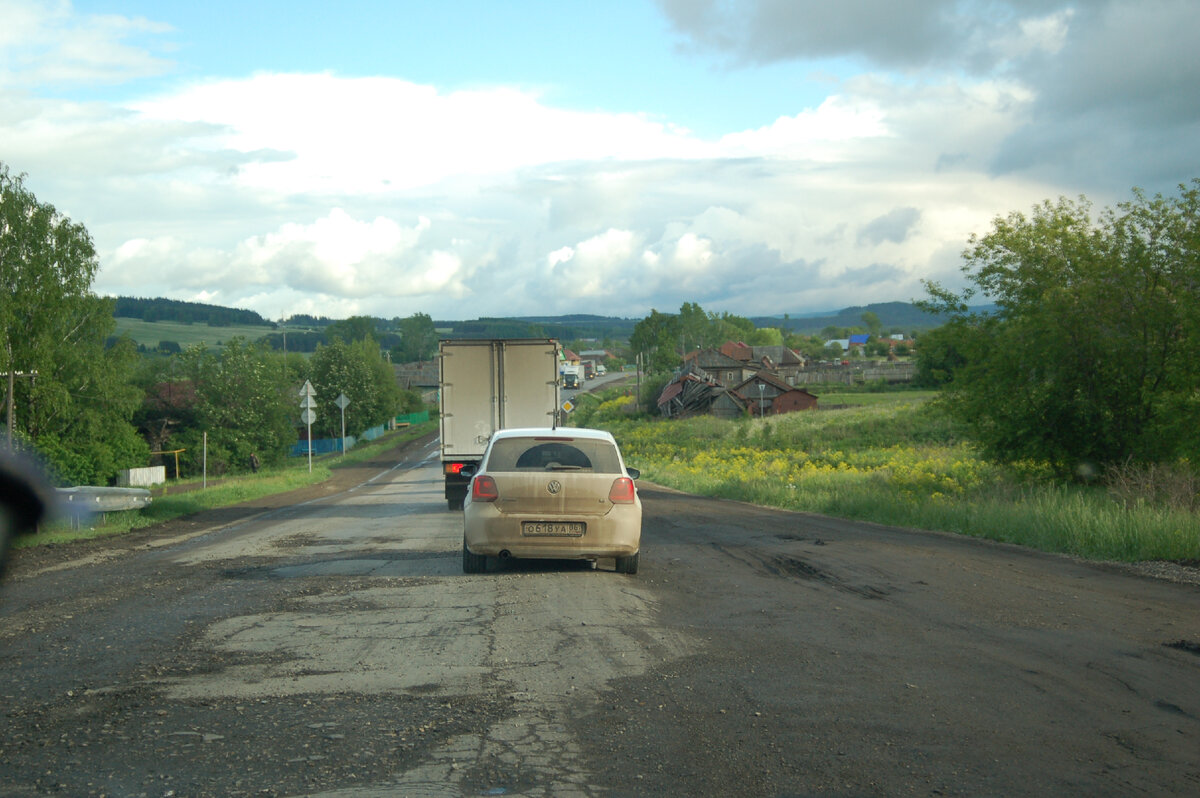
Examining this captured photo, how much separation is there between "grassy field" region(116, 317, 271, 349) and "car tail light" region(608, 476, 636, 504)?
129 metres

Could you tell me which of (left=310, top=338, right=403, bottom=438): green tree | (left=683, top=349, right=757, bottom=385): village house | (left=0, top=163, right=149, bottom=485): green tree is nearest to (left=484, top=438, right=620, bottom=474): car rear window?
(left=0, top=163, right=149, bottom=485): green tree

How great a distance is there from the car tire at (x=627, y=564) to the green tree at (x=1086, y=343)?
11.5 meters

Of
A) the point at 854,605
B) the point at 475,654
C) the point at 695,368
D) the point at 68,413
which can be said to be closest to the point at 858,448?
the point at 68,413

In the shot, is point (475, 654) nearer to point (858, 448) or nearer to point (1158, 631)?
point (1158, 631)

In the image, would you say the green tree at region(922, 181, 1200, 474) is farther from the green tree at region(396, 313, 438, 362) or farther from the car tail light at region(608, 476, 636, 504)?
the green tree at region(396, 313, 438, 362)

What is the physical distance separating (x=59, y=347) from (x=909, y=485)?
34151 millimetres

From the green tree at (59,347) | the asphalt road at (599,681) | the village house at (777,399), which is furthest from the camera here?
the village house at (777,399)

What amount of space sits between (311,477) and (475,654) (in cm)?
3516

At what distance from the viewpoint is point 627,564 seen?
10.4 metres

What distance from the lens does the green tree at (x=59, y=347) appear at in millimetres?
37906

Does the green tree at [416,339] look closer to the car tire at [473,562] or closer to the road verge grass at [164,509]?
the road verge grass at [164,509]

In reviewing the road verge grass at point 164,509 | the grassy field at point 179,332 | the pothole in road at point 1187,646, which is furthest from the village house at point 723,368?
the pothole in road at point 1187,646

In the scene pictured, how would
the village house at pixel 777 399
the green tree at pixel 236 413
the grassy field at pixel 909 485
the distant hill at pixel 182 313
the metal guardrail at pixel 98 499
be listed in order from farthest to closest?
the distant hill at pixel 182 313 < the village house at pixel 777 399 < the green tree at pixel 236 413 < the metal guardrail at pixel 98 499 < the grassy field at pixel 909 485

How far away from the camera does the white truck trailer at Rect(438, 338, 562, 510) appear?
63.8ft
